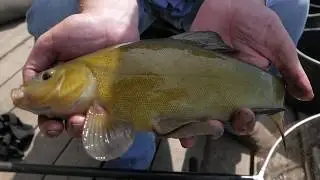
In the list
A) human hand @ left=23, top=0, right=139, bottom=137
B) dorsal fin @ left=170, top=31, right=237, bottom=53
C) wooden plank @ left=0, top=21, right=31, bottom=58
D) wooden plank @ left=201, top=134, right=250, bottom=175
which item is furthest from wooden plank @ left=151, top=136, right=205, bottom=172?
wooden plank @ left=0, top=21, right=31, bottom=58

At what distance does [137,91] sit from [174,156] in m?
0.68

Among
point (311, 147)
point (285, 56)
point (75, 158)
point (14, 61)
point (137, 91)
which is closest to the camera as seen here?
point (137, 91)

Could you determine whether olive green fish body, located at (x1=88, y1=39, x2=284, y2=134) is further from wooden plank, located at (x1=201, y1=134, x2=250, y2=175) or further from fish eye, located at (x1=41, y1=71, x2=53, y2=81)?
wooden plank, located at (x1=201, y1=134, x2=250, y2=175)

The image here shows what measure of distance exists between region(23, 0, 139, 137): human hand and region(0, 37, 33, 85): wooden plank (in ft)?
2.70

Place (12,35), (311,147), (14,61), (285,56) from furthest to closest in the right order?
(12,35)
(14,61)
(311,147)
(285,56)

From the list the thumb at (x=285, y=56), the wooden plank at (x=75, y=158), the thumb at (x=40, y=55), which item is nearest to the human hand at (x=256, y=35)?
the thumb at (x=285, y=56)

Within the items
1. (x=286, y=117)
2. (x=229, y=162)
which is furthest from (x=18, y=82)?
(x=286, y=117)

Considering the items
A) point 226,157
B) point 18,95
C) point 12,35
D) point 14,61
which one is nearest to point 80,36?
point 18,95

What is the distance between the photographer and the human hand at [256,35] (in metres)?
1.18

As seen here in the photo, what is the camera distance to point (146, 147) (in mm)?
1575

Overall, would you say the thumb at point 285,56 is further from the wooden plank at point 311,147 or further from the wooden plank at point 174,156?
the wooden plank at point 174,156

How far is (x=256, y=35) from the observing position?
1.26 metres

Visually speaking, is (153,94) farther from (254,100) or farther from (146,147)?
(146,147)

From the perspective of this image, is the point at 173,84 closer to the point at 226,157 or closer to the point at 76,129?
the point at 76,129
